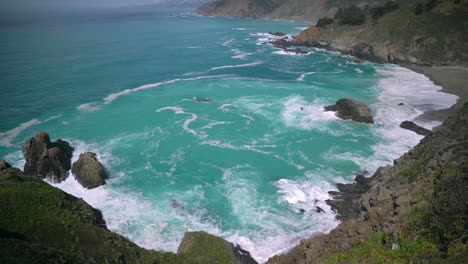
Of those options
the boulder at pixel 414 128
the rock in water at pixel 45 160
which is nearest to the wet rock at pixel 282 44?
the boulder at pixel 414 128

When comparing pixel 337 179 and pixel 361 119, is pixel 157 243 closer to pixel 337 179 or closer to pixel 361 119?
pixel 337 179

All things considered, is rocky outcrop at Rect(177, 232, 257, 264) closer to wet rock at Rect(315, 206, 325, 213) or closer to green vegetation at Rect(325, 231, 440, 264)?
green vegetation at Rect(325, 231, 440, 264)

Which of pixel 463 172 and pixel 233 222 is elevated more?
pixel 463 172

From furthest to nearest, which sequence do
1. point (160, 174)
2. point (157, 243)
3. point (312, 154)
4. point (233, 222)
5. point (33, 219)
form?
point (312, 154), point (160, 174), point (233, 222), point (157, 243), point (33, 219)

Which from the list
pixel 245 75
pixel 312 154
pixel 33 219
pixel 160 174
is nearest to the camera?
pixel 33 219

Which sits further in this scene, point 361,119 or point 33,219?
point 361,119

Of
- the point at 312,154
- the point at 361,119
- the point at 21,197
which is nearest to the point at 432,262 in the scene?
the point at 21,197
